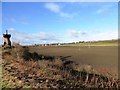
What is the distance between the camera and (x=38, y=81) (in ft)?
44.5

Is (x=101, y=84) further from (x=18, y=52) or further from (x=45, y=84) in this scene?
(x=18, y=52)

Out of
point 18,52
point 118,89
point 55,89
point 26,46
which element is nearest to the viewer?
point 55,89

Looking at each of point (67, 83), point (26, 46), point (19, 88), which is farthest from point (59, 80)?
point (26, 46)

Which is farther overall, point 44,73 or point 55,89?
point 44,73

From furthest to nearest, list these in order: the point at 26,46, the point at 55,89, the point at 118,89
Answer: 1. the point at 26,46
2. the point at 118,89
3. the point at 55,89

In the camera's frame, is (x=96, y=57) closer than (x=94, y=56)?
Yes

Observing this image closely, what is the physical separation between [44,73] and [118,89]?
4871 mm

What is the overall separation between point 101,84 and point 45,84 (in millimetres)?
3439

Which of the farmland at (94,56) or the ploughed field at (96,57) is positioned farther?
the farmland at (94,56)

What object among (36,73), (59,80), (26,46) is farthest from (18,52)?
(59,80)

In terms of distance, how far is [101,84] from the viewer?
14367 millimetres

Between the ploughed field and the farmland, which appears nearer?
the ploughed field

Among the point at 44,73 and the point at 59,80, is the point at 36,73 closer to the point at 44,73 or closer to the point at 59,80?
the point at 44,73

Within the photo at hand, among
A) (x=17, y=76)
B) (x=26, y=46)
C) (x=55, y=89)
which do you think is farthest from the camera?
(x=26, y=46)
